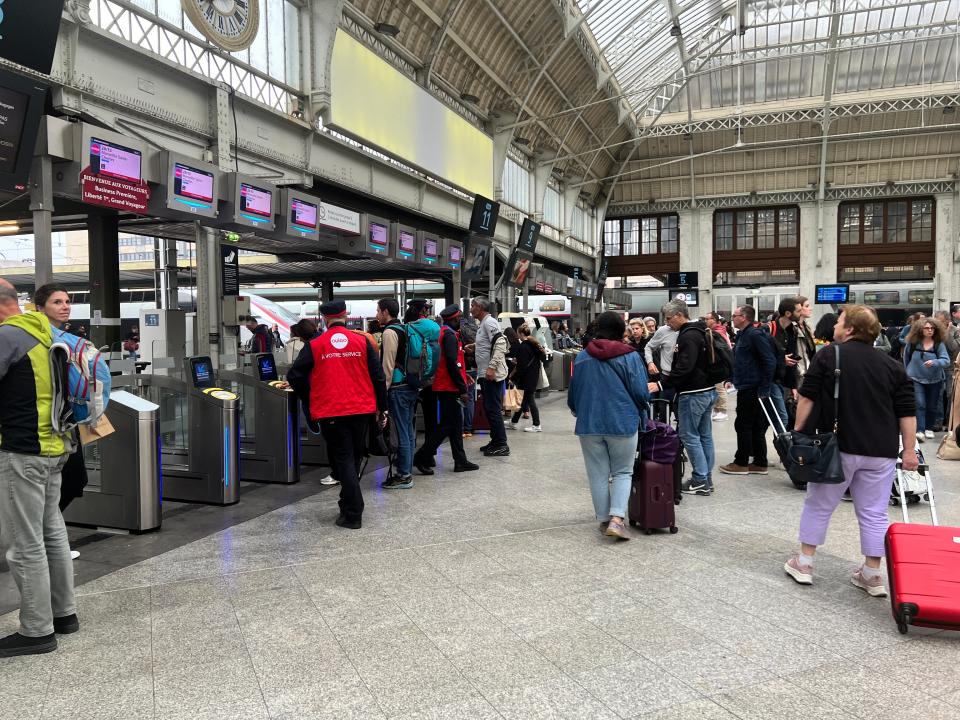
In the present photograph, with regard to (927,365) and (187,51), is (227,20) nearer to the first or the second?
(187,51)

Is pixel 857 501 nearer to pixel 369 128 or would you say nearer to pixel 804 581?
pixel 804 581

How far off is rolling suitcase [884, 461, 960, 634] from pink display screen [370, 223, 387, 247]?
11548mm

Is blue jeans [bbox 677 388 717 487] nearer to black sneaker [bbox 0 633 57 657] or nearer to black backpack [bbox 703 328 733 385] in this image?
black backpack [bbox 703 328 733 385]

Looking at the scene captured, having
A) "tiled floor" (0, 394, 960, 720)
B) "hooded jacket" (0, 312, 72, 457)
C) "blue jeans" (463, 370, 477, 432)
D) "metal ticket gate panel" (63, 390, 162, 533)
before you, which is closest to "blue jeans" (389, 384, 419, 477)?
"tiled floor" (0, 394, 960, 720)

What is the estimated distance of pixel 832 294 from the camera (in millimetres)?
30234

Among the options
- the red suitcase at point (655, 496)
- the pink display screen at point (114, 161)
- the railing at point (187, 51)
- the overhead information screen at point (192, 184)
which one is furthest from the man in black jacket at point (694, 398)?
the railing at point (187, 51)

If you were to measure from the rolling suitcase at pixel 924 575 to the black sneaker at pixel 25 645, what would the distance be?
386 cm

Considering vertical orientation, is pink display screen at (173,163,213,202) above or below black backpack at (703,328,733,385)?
above

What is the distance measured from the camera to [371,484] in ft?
22.5

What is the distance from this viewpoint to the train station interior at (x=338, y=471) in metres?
2.98

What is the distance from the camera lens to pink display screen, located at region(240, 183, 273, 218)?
9430 millimetres

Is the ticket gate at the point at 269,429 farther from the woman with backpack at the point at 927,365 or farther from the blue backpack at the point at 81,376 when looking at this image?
the woman with backpack at the point at 927,365

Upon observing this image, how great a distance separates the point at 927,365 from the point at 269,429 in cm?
810

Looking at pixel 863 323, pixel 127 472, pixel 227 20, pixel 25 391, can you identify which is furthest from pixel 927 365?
pixel 227 20
